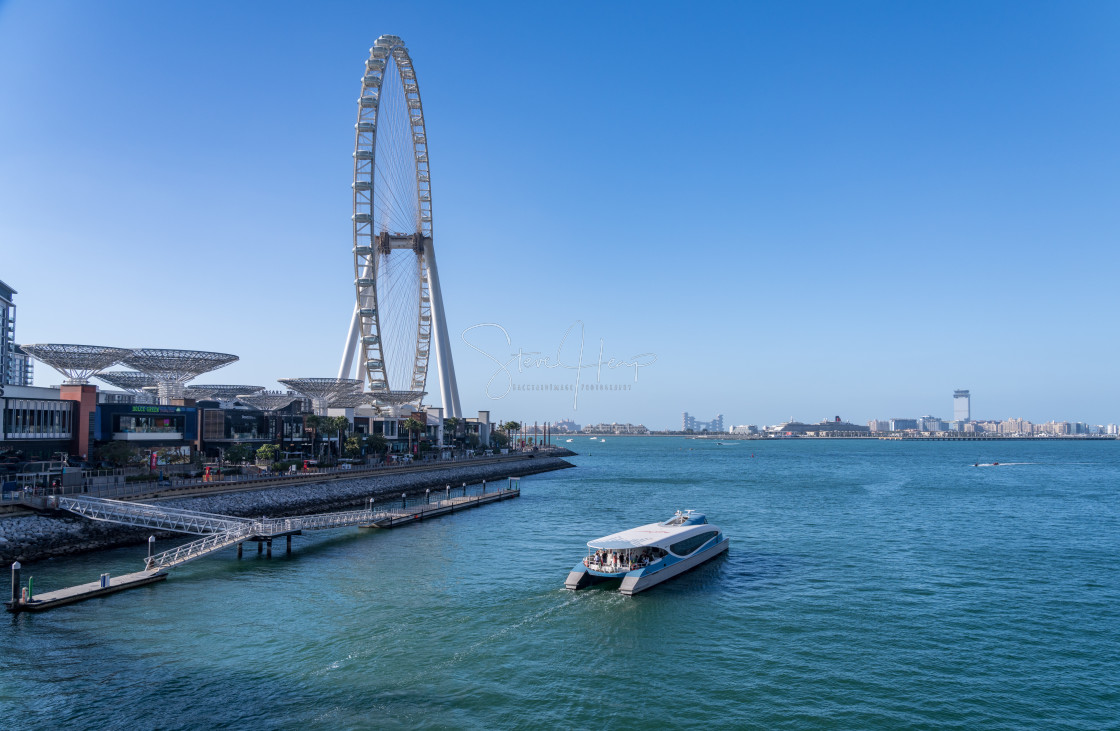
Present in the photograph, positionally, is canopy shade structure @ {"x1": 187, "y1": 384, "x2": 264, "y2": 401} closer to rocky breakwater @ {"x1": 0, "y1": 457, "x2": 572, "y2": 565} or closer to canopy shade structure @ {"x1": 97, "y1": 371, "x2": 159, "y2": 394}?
canopy shade structure @ {"x1": 97, "y1": 371, "x2": 159, "y2": 394}

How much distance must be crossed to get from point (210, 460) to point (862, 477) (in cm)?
10212

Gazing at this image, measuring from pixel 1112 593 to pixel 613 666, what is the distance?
29.5 m

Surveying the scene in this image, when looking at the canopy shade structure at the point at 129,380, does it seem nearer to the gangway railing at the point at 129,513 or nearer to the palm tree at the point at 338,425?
the palm tree at the point at 338,425

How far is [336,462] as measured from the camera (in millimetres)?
87250

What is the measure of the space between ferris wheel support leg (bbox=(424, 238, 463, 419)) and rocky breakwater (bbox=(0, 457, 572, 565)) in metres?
19.2

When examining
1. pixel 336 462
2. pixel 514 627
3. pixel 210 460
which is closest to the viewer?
pixel 514 627

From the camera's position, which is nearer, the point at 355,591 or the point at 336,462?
the point at 355,591

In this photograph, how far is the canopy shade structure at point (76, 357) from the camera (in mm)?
66750

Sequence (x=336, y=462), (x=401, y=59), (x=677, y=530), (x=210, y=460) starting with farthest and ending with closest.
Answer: (x=401, y=59)
(x=336, y=462)
(x=210, y=460)
(x=677, y=530)

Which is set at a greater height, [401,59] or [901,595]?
[401,59]

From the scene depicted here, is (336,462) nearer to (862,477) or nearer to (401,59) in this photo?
(401,59)

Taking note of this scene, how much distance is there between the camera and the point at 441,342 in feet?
391

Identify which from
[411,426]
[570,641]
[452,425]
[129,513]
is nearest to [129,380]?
[411,426]

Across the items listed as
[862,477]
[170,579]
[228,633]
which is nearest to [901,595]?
[228,633]
